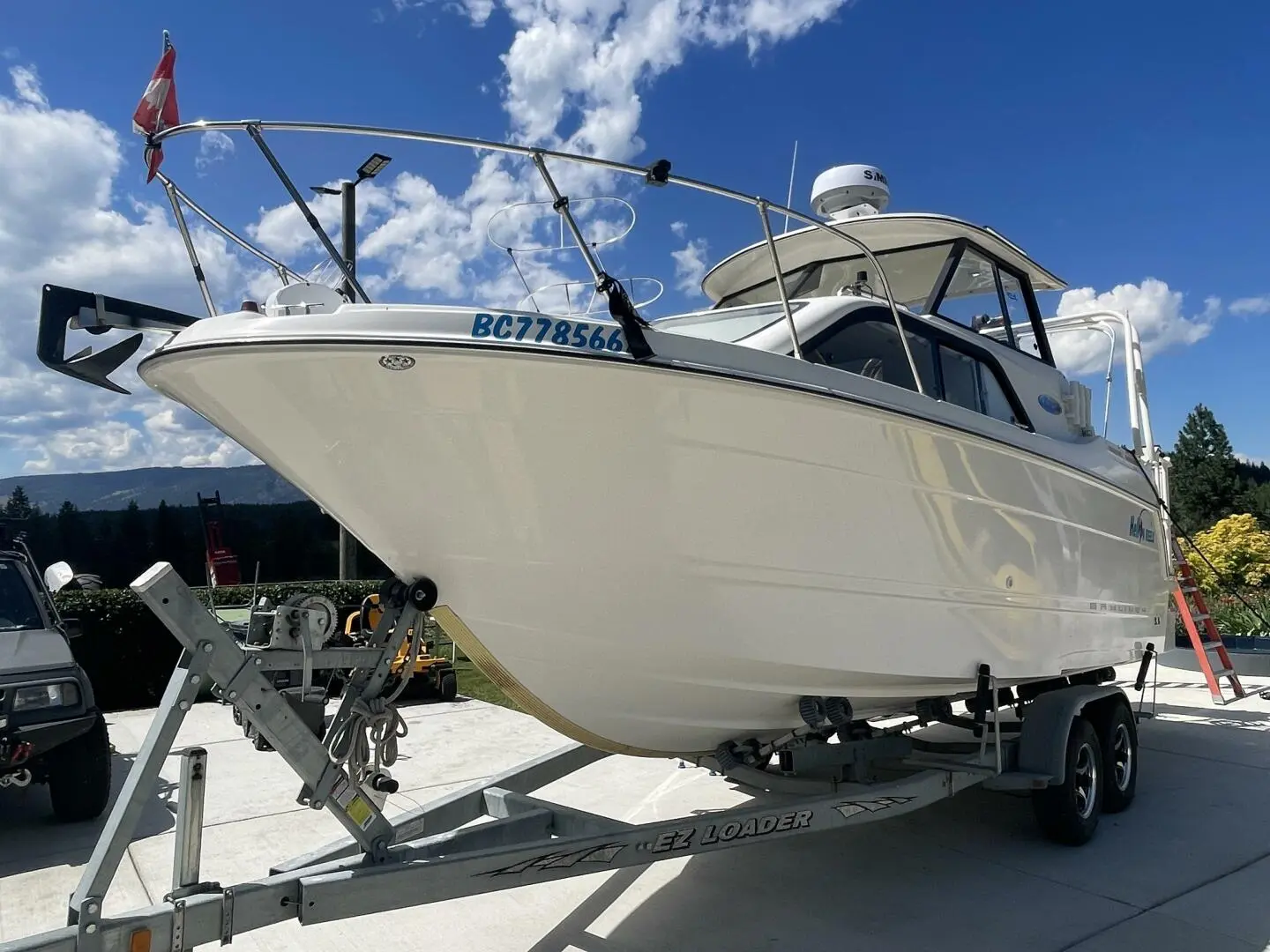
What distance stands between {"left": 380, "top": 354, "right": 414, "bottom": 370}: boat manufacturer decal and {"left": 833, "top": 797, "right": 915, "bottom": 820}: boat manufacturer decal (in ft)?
7.72

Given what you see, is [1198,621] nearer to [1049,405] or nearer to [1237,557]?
[1049,405]

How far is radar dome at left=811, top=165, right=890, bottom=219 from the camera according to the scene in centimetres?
588

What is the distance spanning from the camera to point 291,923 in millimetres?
3568

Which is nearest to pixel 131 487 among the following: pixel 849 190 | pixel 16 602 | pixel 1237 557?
pixel 16 602

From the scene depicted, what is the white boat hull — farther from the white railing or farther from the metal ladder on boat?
the metal ladder on boat

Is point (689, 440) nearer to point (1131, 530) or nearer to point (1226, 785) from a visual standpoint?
point (1131, 530)

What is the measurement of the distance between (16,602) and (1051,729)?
18.5 feet

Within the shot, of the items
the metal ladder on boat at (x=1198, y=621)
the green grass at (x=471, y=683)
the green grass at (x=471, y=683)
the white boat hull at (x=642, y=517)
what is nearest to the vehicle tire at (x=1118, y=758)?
the white boat hull at (x=642, y=517)

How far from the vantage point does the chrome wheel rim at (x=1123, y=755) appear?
5.08m

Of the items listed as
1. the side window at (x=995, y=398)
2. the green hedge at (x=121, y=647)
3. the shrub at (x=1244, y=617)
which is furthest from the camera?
the shrub at (x=1244, y=617)

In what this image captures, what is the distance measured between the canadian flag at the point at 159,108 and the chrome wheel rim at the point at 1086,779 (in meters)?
4.76

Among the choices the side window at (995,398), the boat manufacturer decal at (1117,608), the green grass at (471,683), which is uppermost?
the side window at (995,398)

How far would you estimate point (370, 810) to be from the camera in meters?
2.81

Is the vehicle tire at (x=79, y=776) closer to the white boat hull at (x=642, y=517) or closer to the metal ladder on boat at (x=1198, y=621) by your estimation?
the white boat hull at (x=642, y=517)
